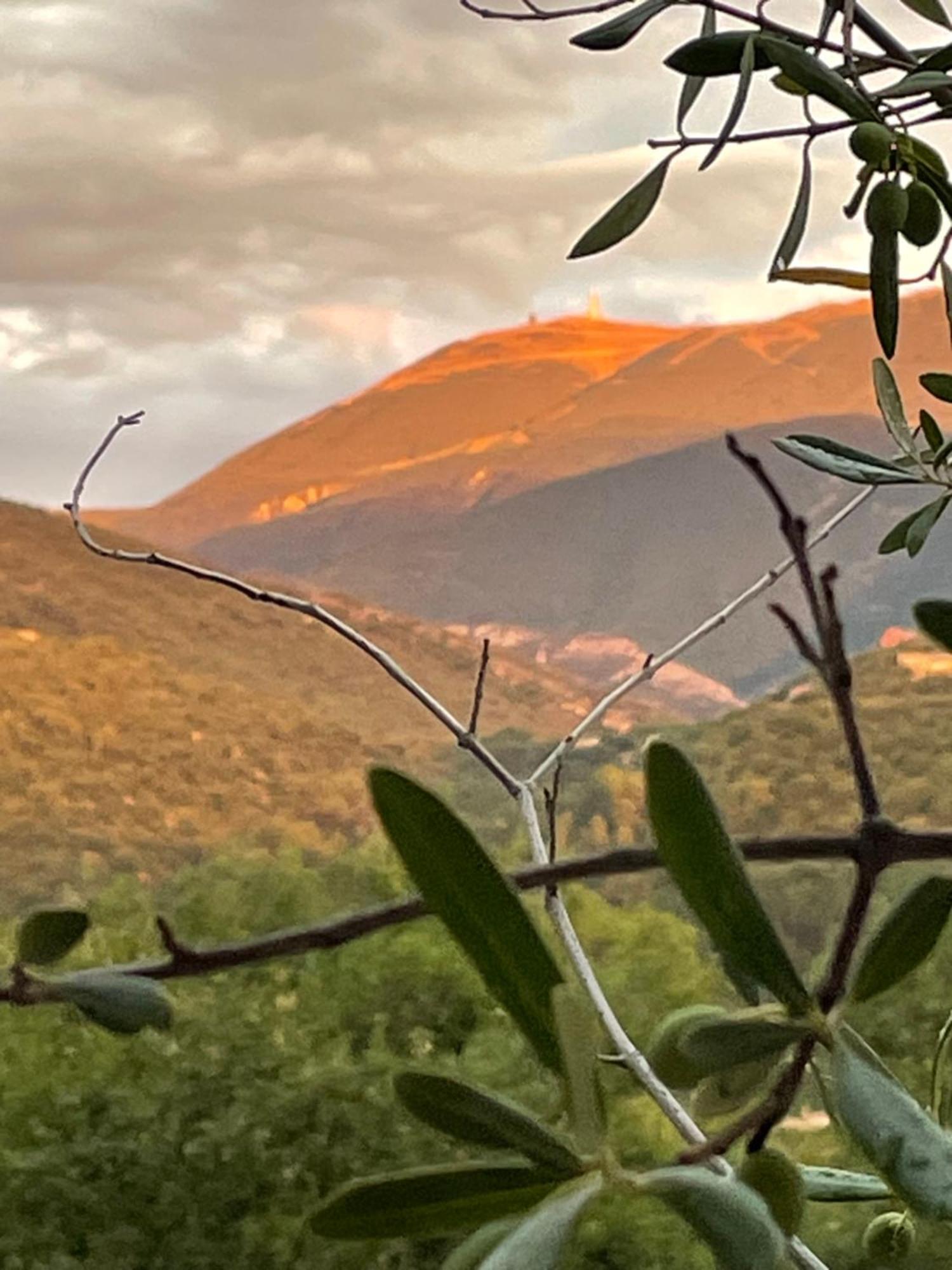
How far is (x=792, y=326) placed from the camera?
2.00 meters

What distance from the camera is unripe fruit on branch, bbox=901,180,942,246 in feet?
0.79

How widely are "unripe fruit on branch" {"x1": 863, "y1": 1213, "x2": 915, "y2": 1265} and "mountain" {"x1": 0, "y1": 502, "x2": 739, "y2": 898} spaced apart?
1.29m

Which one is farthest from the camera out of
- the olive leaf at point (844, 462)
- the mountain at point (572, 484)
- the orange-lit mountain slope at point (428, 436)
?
the orange-lit mountain slope at point (428, 436)

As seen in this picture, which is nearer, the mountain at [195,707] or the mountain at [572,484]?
the mountain at [195,707]

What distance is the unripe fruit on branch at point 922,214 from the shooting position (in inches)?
9.5

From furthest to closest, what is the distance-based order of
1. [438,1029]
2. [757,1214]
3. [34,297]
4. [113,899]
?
[34,297] → [113,899] → [438,1029] → [757,1214]

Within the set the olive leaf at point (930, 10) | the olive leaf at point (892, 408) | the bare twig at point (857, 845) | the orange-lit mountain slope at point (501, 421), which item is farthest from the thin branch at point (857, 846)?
the orange-lit mountain slope at point (501, 421)

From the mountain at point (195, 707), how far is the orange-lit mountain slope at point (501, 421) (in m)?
0.34

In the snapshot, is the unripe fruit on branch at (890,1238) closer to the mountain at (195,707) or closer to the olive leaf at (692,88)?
the olive leaf at (692,88)

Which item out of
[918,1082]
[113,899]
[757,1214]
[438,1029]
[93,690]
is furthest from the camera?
[93,690]

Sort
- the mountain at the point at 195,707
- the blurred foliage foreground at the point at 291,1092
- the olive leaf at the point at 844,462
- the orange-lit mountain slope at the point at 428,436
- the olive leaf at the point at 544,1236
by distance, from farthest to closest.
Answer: the orange-lit mountain slope at the point at 428,436
the mountain at the point at 195,707
the blurred foliage foreground at the point at 291,1092
the olive leaf at the point at 844,462
the olive leaf at the point at 544,1236

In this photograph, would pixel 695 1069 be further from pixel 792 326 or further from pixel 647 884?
pixel 792 326

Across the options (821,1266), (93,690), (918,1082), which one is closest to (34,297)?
(93,690)

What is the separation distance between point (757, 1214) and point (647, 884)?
119cm
